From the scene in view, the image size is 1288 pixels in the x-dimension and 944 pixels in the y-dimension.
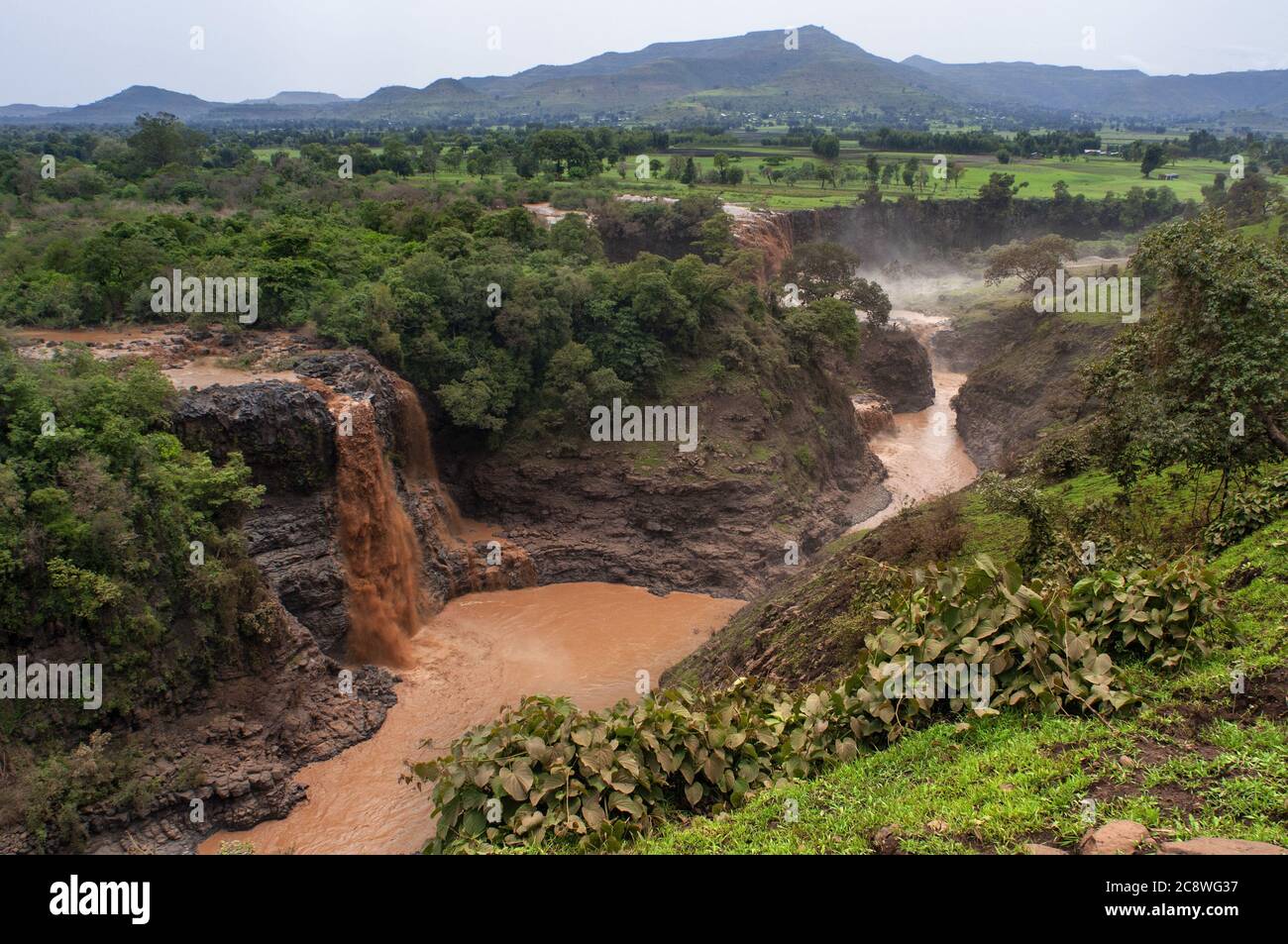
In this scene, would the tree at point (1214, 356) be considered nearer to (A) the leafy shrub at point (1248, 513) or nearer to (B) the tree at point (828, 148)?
(A) the leafy shrub at point (1248, 513)

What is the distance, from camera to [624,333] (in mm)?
27719

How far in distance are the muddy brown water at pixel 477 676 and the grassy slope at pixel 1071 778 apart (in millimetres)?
9791

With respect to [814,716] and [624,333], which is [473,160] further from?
[814,716]

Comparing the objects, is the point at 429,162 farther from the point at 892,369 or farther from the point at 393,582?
the point at 393,582

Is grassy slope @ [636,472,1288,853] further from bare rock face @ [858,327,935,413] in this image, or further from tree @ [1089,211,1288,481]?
bare rock face @ [858,327,935,413]

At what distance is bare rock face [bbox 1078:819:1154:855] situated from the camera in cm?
555

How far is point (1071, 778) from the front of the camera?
6.70m

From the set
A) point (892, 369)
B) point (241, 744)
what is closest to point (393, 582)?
point (241, 744)

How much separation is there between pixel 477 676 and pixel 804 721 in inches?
538

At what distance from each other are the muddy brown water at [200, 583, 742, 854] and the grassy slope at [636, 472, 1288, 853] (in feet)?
32.1

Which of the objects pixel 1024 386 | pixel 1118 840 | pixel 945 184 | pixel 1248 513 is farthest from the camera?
pixel 945 184

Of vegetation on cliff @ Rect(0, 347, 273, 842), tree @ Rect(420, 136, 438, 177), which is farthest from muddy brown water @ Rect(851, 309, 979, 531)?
tree @ Rect(420, 136, 438, 177)

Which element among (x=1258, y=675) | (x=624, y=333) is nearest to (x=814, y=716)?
(x=1258, y=675)
